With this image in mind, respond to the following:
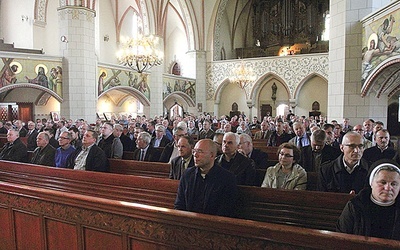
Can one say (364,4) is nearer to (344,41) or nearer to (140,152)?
(344,41)

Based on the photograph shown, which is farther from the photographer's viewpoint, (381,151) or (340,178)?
(381,151)

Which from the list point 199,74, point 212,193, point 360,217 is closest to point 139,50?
point 212,193

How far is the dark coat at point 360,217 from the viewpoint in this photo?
2.12 m

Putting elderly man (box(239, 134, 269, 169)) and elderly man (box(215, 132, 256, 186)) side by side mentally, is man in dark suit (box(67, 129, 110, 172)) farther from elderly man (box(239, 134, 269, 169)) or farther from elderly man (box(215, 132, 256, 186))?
elderly man (box(239, 134, 269, 169))

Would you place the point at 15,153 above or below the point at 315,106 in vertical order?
below

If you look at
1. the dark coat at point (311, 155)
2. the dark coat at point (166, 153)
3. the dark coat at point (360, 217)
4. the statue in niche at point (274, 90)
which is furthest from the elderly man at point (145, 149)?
the statue in niche at point (274, 90)

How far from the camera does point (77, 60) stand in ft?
42.4

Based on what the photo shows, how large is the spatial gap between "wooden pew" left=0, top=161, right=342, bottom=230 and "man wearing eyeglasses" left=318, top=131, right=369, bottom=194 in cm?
53

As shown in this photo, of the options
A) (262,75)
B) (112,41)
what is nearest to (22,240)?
(262,75)

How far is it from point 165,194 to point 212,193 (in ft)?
2.63

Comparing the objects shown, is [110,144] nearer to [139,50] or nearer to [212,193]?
[212,193]

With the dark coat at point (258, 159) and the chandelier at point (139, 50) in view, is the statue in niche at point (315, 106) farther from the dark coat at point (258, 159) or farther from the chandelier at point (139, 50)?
the dark coat at point (258, 159)

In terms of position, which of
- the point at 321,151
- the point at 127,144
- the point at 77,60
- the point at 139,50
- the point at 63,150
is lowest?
the point at 127,144

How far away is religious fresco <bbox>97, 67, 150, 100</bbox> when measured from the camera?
14914 millimetres
